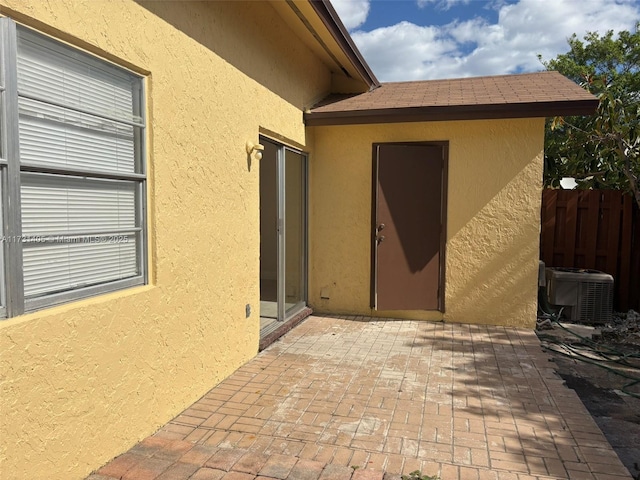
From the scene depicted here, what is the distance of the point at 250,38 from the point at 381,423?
3.86 meters

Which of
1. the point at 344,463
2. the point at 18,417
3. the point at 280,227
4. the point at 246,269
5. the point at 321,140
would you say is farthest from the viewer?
the point at 321,140

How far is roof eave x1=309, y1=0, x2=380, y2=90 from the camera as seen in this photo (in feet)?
16.5

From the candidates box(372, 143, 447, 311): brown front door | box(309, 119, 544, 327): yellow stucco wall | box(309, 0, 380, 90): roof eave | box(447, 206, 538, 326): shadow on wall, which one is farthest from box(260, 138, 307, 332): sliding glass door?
box(447, 206, 538, 326): shadow on wall

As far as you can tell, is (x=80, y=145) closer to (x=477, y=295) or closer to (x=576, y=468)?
(x=576, y=468)

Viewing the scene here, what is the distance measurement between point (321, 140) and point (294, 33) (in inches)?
65.3

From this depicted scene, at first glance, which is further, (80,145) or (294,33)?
(294,33)

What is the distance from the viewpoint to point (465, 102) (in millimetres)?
6148

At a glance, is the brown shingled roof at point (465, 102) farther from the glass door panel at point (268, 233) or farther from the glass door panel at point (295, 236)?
the glass door panel at point (268, 233)

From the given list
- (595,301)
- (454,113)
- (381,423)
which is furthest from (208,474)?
(595,301)

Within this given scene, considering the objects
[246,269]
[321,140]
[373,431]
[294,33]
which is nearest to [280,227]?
[246,269]

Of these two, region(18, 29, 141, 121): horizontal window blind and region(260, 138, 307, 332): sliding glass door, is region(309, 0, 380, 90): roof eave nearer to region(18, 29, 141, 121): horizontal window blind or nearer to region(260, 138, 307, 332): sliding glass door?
region(260, 138, 307, 332): sliding glass door

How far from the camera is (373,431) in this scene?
3297 mm

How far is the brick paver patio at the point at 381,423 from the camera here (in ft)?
9.18

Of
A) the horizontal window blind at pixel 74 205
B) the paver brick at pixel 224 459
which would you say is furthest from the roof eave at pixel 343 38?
the paver brick at pixel 224 459
